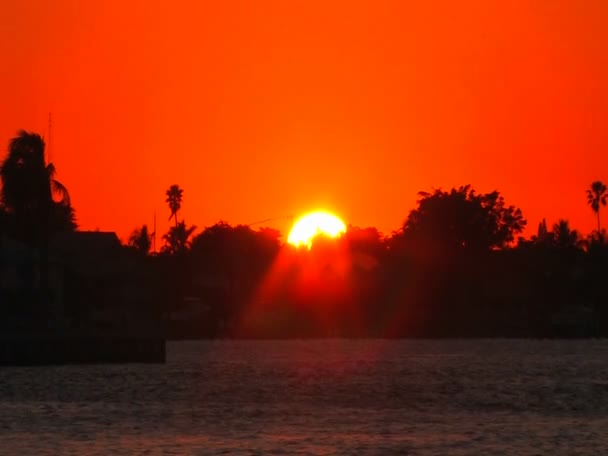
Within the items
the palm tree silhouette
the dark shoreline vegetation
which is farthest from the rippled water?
the dark shoreline vegetation

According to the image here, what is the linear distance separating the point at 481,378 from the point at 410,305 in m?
79.5

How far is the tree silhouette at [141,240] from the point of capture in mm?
168625

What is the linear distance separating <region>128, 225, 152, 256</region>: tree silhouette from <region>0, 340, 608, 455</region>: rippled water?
79.0m

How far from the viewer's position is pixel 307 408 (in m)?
51.3

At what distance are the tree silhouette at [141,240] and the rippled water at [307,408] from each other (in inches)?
3112

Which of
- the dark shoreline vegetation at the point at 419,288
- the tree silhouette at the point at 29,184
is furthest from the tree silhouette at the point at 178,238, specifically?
the tree silhouette at the point at 29,184

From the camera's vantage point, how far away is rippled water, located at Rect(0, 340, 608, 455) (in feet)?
126

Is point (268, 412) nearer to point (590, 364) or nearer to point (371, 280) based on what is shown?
point (590, 364)

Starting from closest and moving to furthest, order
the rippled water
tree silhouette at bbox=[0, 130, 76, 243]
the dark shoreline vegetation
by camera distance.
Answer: the rippled water → tree silhouette at bbox=[0, 130, 76, 243] → the dark shoreline vegetation

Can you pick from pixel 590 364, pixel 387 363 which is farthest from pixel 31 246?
pixel 590 364

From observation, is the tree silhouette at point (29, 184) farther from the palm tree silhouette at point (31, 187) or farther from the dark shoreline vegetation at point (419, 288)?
the dark shoreline vegetation at point (419, 288)

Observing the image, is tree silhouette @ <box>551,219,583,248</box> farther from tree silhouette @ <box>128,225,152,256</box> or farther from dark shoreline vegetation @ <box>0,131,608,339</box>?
tree silhouette @ <box>128,225,152,256</box>

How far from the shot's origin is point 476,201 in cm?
16388

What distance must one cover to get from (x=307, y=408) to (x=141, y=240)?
120m
